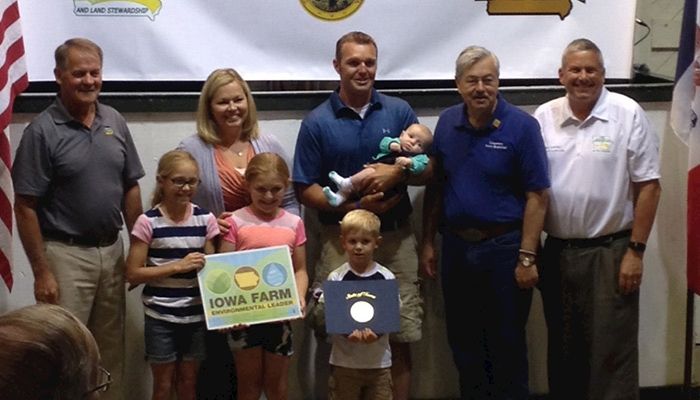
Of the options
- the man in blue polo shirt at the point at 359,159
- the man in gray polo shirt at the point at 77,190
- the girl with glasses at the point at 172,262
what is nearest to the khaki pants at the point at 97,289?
the man in gray polo shirt at the point at 77,190

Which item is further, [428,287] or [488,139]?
[428,287]

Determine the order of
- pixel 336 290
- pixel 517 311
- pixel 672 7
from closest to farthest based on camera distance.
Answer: pixel 336 290, pixel 517 311, pixel 672 7

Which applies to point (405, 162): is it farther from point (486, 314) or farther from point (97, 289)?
point (97, 289)

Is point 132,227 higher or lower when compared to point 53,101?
lower

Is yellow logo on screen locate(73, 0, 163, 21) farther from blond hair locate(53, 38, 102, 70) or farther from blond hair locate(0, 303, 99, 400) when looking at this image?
blond hair locate(0, 303, 99, 400)

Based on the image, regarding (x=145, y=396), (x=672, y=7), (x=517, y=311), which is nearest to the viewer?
(x=517, y=311)

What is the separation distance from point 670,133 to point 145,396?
2464 millimetres

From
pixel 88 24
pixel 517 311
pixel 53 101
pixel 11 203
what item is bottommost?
pixel 517 311

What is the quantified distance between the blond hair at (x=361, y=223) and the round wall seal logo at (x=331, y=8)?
2.86 feet

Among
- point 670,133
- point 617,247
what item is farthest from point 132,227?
point 670,133

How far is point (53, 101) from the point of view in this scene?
3.59m

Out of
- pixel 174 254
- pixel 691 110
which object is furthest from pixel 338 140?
pixel 691 110

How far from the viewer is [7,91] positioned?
3.38 metres

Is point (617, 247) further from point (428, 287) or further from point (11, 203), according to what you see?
point (11, 203)
